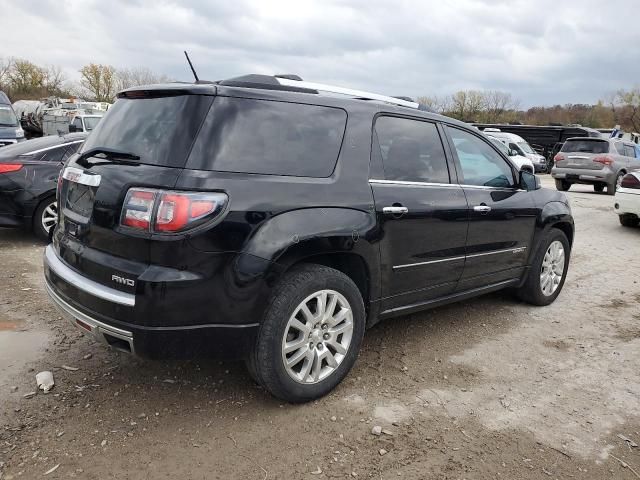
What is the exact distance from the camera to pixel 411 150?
3646 millimetres

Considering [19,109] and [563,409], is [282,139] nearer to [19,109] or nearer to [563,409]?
[563,409]

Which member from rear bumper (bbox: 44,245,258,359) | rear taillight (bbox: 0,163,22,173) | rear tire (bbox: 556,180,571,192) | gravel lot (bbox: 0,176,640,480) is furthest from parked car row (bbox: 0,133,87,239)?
rear tire (bbox: 556,180,571,192)

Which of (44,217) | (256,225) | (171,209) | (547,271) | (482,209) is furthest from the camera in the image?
(44,217)

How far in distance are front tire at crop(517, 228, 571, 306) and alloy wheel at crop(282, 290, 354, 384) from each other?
2.45 meters

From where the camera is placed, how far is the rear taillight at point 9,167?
640cm

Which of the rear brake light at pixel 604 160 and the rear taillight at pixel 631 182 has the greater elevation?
the rear brake light at pixel 604 160

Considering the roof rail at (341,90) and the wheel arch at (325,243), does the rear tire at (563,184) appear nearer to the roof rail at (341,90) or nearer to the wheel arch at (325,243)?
the roof rail at (341,90)

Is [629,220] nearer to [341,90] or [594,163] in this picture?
[594,163]

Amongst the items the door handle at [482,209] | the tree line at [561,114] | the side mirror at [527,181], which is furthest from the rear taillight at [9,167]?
the tree line at [561,114]

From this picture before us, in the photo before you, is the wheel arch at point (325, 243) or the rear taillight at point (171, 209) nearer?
the rear taillight at point (171, 209)

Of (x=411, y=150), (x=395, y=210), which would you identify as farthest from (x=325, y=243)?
(x=411, y=150)

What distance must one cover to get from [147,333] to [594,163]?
16.0 metres

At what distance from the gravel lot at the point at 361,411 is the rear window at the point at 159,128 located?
4.61 ft

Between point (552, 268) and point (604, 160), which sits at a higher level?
point (604, 160)
